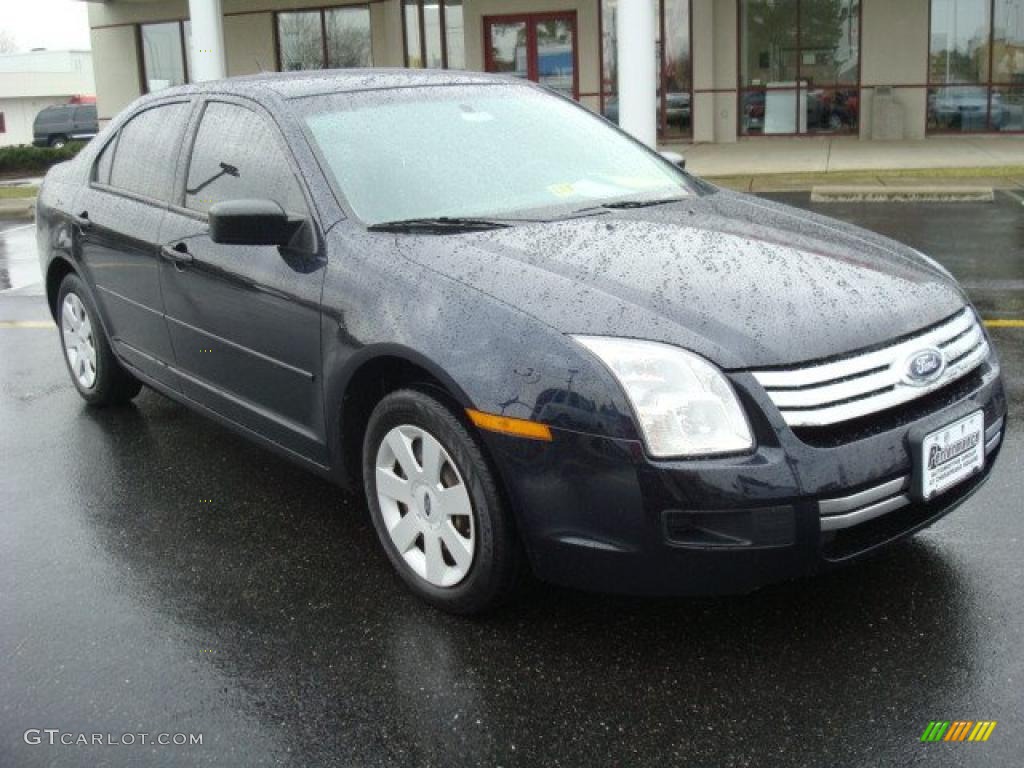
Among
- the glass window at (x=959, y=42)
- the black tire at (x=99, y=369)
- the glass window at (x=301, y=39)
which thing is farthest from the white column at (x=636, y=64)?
the black tire at (x=99, y=369)

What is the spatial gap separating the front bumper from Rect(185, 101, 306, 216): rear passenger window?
1.48 meters

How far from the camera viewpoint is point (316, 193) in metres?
3.95

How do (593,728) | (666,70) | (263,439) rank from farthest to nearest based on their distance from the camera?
(666,70) < (263,439) < (593,728)

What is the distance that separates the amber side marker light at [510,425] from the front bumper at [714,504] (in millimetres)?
24

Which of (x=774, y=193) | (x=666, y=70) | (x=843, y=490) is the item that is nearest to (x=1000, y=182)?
(x=774, y=193)

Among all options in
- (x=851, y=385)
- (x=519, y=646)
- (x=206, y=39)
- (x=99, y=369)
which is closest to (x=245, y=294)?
(x=519, y=646)

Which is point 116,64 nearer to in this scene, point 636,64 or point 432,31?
point 432,31

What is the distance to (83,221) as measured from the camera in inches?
215

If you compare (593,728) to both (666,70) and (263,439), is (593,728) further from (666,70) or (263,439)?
(666,70)

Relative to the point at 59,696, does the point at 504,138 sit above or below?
above

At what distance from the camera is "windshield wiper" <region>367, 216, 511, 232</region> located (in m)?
3.79

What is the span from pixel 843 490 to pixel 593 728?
875mm

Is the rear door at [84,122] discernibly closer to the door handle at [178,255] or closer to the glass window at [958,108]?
the glass window at [958,108]

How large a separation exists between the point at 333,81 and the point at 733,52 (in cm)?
1908
